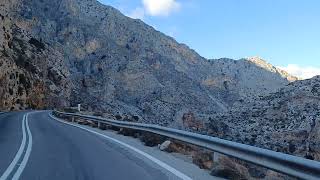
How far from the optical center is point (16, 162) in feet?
42.1

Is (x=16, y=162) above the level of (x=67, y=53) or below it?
below

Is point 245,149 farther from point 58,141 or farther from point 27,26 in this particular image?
point 27,26

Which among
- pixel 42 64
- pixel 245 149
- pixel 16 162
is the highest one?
pixel 42 64

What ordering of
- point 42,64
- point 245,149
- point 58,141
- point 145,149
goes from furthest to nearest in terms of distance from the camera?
point 42,64 → point 58,141 → point 145,149 → point 245,149

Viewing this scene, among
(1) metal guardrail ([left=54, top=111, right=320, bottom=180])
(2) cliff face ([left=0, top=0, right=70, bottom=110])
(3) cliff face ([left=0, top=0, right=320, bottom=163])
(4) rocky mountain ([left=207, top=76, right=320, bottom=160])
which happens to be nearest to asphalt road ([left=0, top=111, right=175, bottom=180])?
(1) metal guardrail ([left=54, top=111, right=320, bottom=180])

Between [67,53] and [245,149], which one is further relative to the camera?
[67,53]

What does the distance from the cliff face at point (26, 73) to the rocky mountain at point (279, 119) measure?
3146 cm

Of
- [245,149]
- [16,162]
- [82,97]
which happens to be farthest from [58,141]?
[82,97]

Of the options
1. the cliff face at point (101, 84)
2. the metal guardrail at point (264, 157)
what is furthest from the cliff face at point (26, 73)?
the metal guardrail at point (264, 157)

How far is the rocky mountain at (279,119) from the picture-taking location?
6327 cm

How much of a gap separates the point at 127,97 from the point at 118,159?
17192 centimetres

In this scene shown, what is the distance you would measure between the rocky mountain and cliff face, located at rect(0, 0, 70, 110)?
3146 centimetres

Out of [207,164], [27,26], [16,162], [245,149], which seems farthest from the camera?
[27,26]

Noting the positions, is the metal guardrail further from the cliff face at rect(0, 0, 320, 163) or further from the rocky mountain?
the cliff face at rect(0, 0, 320, 163)
